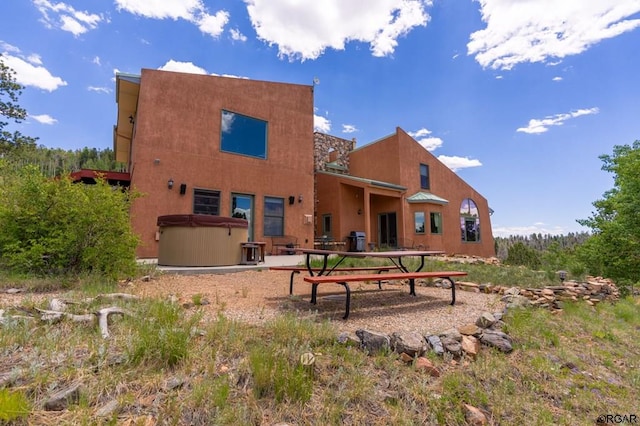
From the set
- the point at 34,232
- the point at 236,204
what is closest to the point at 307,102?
the point at 236,204

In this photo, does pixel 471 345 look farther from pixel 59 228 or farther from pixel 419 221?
pixel 419 221

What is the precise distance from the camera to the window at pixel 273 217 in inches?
476

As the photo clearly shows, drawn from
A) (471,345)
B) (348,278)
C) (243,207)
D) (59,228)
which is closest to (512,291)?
(471,345)

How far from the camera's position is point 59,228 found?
4.76 meters

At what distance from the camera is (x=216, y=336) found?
241 centimetres

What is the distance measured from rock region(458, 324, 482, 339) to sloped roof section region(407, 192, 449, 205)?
12.8m

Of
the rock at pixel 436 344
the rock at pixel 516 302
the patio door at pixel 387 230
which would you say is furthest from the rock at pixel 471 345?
Result: the patio door at pixel 387 230

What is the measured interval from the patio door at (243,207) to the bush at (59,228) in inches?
250

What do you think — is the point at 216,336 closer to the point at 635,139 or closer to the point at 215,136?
the point at 215,136

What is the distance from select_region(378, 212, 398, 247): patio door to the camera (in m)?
16.0

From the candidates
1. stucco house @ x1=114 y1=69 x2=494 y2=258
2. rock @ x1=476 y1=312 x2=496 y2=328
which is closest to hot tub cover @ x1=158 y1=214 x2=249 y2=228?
stucco house @ x1=114 y1=69 x2=494 y2=258

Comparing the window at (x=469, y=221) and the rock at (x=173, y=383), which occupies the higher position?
the window at (x=469, y=221)

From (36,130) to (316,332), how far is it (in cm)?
1977

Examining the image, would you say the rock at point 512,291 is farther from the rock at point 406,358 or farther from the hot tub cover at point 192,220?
the hot tub cover at point 192,220
